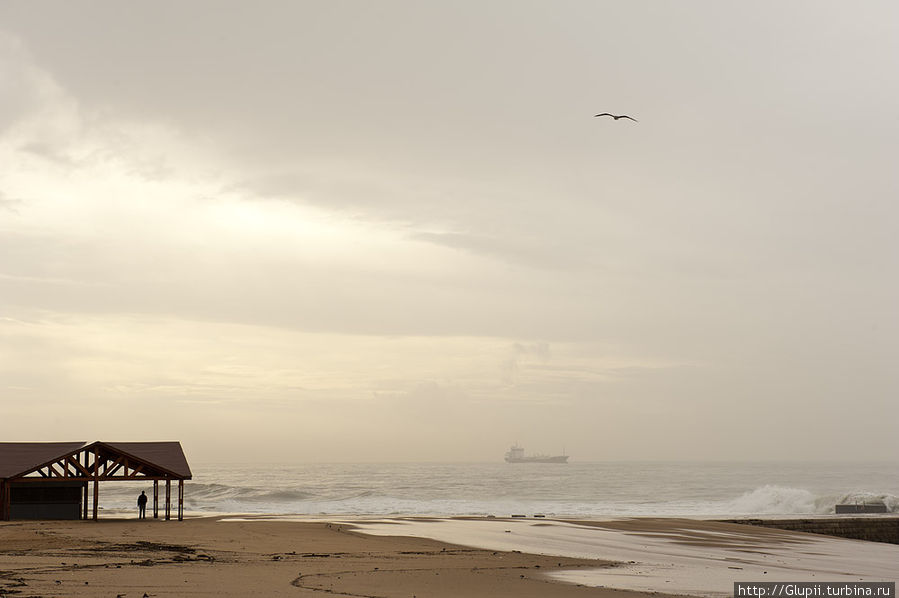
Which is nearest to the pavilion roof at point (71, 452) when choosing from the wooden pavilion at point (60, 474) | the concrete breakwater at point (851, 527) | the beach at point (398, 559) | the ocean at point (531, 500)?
the wooden pavilion at point (60, 474)

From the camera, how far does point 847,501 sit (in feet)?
202

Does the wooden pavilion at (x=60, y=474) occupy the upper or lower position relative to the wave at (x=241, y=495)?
upper

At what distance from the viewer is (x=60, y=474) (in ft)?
111

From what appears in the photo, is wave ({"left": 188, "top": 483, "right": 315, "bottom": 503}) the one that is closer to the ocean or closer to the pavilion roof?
the ocean

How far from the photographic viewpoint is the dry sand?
1420cm

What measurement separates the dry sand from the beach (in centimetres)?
3

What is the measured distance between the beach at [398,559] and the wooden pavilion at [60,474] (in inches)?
72.4

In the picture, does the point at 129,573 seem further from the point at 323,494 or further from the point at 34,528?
the point at 323,494

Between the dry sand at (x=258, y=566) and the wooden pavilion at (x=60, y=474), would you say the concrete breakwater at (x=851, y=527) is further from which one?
the wooden pavilion at (x=60, y=474)

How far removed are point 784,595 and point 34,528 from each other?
2349cm

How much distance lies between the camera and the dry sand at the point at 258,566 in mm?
14203

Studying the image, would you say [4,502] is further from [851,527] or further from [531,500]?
[531,500]

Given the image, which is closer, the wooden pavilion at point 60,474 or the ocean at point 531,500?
the wooden pavilion at point 60,474

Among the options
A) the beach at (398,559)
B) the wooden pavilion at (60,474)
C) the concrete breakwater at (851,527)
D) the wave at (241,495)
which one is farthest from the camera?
the wave at (241,495)
